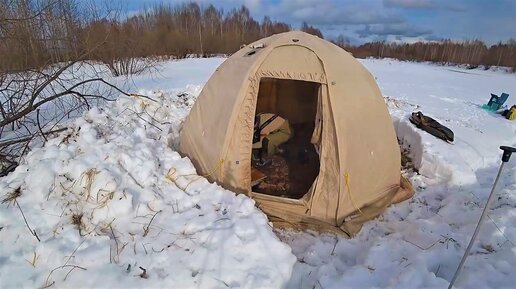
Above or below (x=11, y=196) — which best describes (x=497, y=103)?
below

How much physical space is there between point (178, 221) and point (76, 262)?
85cm

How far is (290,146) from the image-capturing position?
590 cm

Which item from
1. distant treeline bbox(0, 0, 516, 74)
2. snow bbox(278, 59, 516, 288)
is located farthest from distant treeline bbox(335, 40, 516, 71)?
snow bbox(278, 59, 516, 288)

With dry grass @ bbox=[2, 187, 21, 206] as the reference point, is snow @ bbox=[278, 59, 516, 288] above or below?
below

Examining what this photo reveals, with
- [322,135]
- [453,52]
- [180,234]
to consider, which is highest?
[322,135]

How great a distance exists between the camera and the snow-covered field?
7.60 feet

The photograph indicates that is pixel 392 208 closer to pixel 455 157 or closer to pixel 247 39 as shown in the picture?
pixel 455 157

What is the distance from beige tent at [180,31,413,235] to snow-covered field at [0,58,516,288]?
0.31 metres

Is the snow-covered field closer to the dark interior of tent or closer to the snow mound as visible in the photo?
the snow mound

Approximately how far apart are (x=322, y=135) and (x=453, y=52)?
47556 mm

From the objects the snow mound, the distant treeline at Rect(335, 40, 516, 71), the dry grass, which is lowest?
the distant treeline at Rect(335, 40, 516, 71)

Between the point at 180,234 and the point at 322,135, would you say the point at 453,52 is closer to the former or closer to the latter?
the point at 322,135

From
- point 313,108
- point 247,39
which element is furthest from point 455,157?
point 247,39

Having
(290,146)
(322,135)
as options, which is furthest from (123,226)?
(290,146)
